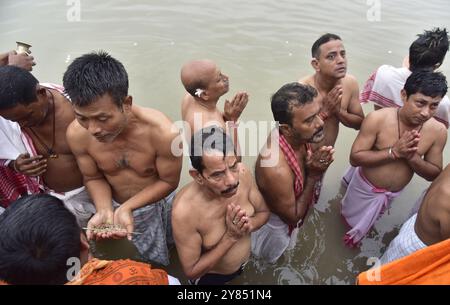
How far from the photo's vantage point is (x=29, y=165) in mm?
2594

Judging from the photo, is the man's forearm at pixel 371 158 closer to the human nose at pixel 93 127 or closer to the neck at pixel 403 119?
the neck at pixel 403 119

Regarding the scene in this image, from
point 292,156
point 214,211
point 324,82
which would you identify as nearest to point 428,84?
point 324,82

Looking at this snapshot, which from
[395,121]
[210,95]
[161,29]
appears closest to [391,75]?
[395,121]

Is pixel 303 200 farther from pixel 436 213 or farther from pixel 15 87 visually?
pixel 15 87

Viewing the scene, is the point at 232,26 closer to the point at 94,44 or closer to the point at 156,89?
the point at 156,89

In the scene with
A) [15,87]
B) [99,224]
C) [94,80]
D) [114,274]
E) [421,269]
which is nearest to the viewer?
[114,274]

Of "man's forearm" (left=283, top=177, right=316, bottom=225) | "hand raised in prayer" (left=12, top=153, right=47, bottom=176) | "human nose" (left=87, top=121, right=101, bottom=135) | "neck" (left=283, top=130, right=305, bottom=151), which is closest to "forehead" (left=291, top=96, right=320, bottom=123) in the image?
"neck" (left=283, top=130, right=305, bottom=151)

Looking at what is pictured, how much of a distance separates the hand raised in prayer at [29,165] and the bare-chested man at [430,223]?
2.58m

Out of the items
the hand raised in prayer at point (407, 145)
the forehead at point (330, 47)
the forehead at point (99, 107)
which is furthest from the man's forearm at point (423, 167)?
the forehead at point (99, 107)

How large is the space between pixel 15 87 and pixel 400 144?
2562 mm

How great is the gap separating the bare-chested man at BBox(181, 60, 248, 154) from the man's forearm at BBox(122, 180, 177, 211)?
491mm

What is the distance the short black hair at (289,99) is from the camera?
2438 mm

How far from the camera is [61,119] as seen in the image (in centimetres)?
264
